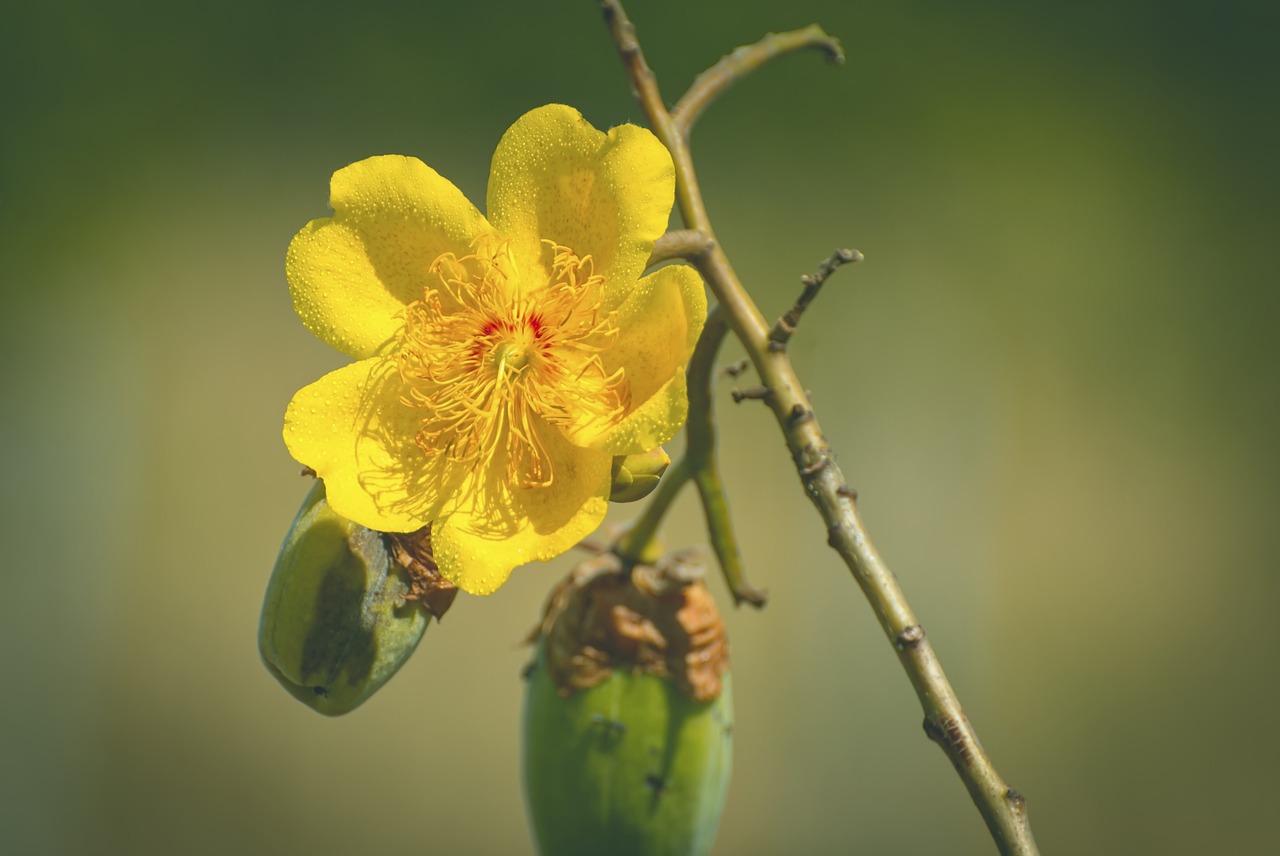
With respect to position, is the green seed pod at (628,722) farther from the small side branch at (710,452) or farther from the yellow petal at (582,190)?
the yellow petal at (582,190)

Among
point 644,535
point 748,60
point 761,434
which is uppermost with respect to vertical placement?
point 761,434

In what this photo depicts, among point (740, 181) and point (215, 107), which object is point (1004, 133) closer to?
point (740, 181)

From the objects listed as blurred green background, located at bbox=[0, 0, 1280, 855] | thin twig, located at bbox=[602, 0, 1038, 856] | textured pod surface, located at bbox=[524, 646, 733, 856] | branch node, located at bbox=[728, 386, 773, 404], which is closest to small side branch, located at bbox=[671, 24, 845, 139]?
thin twig, located at bbox=[602, 0, 1038, 856]

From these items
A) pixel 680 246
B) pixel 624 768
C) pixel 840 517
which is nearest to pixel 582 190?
pixel 680 246

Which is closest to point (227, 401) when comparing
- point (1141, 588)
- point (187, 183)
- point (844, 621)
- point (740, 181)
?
point (187, 183)

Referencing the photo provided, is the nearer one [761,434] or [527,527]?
[527,527]

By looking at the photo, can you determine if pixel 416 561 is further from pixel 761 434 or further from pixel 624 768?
pixel 761 434
